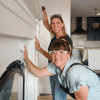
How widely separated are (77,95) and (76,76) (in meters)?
0.19

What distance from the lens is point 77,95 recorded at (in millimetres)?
963

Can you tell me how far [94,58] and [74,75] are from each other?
9.45 feet

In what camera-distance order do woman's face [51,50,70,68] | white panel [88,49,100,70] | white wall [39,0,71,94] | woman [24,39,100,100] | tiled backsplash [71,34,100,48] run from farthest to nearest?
1. tiled backsplash [71,34,100,48]
2. white panel [88,49,100,70]
3. white wall [39,0,71,94]
4. woman's face [51,50,70,68]
5. woman [24,39,100,100]

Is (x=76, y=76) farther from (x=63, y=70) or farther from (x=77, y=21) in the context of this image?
(x=77, y=21)

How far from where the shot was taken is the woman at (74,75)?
895 millimetres

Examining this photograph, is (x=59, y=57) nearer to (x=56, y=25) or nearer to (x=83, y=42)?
(x=56, y=25)

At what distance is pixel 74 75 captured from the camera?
887 mm

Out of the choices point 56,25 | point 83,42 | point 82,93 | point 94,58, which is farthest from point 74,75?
point 83,42

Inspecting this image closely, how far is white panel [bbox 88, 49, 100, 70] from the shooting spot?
3.52m

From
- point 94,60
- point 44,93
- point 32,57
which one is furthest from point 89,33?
point 32,57

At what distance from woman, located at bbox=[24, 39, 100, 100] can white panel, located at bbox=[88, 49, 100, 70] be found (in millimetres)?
2559

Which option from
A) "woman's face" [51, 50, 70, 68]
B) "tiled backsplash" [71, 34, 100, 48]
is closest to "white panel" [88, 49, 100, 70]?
"tiled backsplash" [71, 34, 100, 48]

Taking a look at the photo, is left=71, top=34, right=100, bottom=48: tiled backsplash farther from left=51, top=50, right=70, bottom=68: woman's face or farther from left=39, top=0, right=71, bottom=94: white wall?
left=51, top=50, right=70, bottom=68: woman's face

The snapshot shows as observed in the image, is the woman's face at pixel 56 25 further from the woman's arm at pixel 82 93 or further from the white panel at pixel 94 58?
the white panel at pixel 94 58
